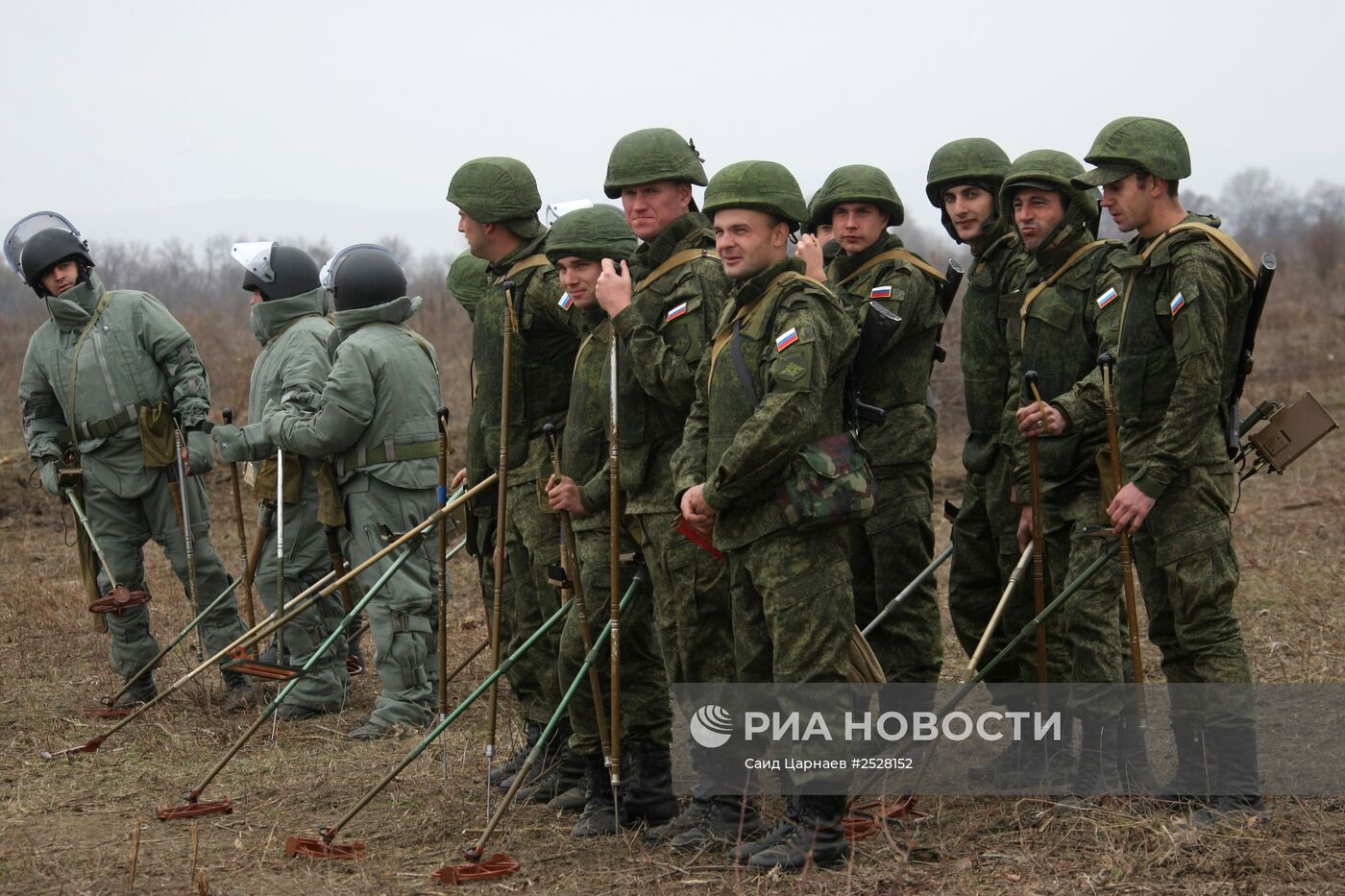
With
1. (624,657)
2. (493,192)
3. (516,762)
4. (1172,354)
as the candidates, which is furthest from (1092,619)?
(493,192)

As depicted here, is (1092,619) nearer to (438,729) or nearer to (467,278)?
(438,729)

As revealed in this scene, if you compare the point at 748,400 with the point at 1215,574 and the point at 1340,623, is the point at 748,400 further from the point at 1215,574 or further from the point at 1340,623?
the point at 1340,623

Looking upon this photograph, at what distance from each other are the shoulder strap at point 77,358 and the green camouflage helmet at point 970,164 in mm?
4848

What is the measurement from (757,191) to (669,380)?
72 cm

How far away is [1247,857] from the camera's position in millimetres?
5211

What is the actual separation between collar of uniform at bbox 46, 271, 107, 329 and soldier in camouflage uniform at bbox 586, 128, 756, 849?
4.28 m

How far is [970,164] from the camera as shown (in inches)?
274

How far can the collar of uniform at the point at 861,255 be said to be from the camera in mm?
6910

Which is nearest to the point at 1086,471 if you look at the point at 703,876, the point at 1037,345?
the point at 1037,345

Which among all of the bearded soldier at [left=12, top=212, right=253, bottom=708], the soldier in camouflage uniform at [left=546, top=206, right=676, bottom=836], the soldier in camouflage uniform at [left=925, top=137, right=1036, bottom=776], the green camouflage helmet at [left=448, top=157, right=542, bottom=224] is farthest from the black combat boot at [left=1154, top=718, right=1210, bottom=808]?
the bearded soldier at [left=12, top=212, right=253, bottom=708]

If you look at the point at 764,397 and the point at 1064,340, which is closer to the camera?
the point at 764,397

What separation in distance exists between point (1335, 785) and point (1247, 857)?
1208 mm

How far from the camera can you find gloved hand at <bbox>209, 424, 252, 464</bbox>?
27.4 ft

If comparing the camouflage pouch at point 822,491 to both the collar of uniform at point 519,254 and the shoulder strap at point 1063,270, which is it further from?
the collar of uniform at point 519,254
